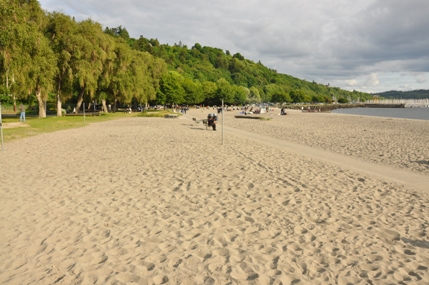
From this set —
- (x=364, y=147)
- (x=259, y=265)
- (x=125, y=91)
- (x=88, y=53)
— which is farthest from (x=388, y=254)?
(x=125, y=91)

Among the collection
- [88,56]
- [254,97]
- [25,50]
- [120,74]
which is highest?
[254,97]

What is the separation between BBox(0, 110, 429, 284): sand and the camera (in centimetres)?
438

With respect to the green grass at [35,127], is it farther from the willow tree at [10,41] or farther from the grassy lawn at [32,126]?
the willow tree at [10,41]

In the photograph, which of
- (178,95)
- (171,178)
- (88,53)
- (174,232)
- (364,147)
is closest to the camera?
(174,232)

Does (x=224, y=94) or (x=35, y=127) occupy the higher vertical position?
(x=224, y=94)

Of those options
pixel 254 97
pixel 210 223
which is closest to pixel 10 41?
pixel 210 223

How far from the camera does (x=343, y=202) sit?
7398 millimetres

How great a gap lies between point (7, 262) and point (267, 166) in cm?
861

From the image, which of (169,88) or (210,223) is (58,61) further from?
(169,88)

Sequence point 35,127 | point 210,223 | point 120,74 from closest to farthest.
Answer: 1. point 210,223
2. point 35,127
3. point 120,74

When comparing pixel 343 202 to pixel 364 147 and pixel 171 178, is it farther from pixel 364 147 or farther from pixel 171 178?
pixel 364 147

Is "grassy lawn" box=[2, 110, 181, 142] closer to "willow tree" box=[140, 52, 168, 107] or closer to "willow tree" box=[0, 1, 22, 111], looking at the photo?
"willow tree" box=[0, 1, 22, 111]

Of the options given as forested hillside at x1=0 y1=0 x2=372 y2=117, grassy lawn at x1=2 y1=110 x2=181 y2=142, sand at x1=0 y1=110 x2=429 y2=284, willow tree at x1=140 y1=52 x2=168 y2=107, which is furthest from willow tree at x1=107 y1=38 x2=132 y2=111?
sand at x1=0 y1=110 x2=429 y2=284

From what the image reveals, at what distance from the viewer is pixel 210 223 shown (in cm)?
605
